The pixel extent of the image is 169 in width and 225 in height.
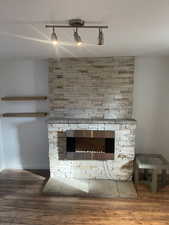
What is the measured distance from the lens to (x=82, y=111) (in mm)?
3188

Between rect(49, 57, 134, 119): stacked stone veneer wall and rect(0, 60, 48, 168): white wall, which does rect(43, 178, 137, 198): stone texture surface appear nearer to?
rect(0, 60, 48, 168): white wall

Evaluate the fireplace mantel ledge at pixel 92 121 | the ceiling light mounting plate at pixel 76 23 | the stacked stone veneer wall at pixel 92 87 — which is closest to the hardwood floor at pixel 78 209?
the fireplace mantel ledge at pixel 92 121

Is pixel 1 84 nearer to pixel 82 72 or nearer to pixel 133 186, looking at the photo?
pixel 82 72

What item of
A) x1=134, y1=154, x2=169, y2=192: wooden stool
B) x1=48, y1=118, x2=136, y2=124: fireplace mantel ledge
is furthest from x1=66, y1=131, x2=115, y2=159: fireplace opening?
x1=134, y1=154, x2=169, y2=192: wooden stool

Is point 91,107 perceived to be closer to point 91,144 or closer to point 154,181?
point 91,144

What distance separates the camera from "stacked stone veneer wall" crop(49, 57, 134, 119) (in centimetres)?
305

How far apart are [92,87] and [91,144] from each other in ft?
3.76

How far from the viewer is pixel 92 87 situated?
313 centimetres

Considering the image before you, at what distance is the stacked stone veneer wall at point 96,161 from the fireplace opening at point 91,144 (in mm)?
81

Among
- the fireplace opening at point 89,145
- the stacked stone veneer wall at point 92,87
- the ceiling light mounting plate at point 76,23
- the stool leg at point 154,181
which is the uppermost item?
the ceiling light mounting plate at point 76,23

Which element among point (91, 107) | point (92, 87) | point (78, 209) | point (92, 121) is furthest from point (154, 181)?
point (92, 87)

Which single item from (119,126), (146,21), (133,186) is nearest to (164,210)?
(133,186)

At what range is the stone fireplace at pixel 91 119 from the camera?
2.97 m

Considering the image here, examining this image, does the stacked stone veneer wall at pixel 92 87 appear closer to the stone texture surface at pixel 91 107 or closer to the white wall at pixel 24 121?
the stone texture surface at pixel 91 107
